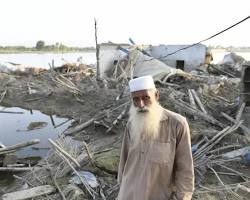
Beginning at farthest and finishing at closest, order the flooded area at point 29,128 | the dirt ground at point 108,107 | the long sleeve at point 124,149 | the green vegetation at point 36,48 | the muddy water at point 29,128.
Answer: the green vegetation at point 36,48 < the flooded area at point 29,128 < the muddy water at point 29,128 < the dirt ground at point 108,107 < the long sleeve at point 124,149

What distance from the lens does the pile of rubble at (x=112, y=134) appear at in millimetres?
5922

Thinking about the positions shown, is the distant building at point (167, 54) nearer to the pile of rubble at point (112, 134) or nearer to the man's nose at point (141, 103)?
the pile of rubble at point (112, 134)

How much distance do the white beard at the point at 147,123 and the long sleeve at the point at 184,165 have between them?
0.19m

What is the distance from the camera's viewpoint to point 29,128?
13.6 metres

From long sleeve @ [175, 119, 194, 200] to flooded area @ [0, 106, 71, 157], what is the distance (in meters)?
8.21

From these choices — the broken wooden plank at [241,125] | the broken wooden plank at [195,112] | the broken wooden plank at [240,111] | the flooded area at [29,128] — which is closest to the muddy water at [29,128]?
the flooded area at [29,128]

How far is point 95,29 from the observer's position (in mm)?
17344

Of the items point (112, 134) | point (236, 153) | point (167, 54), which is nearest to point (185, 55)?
point (167, 54)

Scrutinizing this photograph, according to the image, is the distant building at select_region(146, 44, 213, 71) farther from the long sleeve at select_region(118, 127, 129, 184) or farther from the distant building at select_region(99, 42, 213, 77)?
the long sleeve at select_region(118, 127, 129, 184)

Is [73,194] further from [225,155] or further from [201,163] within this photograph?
[225,155]

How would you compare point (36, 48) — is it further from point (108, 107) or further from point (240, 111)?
point (240, 111)

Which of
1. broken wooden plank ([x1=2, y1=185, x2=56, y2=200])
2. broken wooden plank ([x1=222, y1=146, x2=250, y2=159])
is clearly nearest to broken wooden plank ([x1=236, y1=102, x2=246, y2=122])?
broken wooden plank ([x1=222, y1=146, x2=250, y2=159])

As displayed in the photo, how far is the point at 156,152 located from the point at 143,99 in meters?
0.42

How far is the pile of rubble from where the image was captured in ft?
19.4
